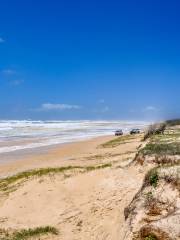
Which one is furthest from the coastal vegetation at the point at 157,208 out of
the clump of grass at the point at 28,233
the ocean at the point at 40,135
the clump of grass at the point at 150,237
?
the ocean at the point at 40,135

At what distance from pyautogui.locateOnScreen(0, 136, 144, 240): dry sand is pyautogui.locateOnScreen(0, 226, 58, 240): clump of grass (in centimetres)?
32

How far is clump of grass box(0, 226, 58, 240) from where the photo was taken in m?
12.6

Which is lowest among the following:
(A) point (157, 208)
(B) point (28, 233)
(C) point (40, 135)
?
(B) point (28, 233)

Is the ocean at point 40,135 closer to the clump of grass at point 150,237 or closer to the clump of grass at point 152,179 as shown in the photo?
the clump of grass at point 152,179

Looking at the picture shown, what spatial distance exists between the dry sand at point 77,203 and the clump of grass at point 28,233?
32cm

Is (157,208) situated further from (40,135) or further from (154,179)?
(40,135)

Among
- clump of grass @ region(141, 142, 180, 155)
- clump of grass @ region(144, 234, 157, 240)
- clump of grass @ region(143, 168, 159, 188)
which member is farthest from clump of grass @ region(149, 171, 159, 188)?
clump of grass @ region(141, 142, 180, 155)

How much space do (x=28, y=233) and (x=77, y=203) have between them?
269cm

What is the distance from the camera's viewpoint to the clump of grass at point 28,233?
12.6 meters

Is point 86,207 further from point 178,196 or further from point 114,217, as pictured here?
point 178,196

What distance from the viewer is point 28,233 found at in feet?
42.3

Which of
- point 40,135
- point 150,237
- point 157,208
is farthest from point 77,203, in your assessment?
point 40,135

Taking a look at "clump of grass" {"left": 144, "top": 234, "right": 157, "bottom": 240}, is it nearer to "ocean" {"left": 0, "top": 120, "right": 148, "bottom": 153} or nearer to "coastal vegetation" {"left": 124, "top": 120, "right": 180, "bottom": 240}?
"coastal vegetation" {"left": 124, "top": 120, "right": 180, "bottom": 240}

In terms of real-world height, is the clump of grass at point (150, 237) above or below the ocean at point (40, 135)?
below
